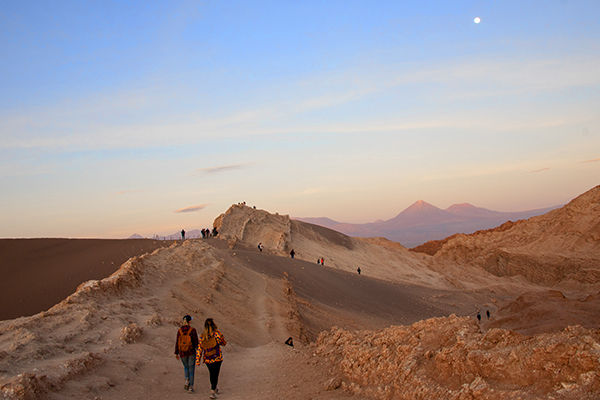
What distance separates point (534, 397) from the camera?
13.3ft

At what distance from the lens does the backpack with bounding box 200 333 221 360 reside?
686 centimetres

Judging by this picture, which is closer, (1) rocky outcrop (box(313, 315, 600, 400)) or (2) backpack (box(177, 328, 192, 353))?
(1) rocky outcrop (box(313, 315, 600, 400))

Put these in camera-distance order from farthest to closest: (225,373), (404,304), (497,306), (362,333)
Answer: (497,306) → (404,304) → (362,333) → (225,373)

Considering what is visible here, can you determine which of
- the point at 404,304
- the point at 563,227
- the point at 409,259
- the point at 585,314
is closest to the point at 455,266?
the point at 409,259

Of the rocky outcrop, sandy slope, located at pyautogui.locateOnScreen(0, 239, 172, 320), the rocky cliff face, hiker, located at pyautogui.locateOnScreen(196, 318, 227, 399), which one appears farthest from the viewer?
the rocky cliff face

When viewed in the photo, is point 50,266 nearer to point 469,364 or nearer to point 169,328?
point 169,328

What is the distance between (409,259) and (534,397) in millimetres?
45759

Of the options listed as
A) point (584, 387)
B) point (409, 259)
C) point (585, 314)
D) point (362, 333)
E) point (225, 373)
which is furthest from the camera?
point (409, 259)

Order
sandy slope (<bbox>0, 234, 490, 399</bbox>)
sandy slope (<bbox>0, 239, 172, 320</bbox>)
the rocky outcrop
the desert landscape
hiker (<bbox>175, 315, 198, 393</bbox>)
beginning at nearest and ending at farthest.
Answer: the rocky outcrop
the desert landscape
sandy slope (<bbox>0, 234, 490, 399</bbox>)
hiker (<bbox>175, 315, 198, 393</bbox>)
sandy slope (<bbox>0, 239, 172, 320</bbox>)

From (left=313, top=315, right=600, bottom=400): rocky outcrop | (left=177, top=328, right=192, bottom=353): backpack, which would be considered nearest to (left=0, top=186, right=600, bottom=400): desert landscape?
(left=313, top=315, right=600, bottom=400): rocky outcrop

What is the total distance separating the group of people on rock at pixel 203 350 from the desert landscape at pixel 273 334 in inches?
12.5

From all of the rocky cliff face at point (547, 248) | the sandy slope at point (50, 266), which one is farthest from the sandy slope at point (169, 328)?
the rocky cliff face at point (547, 248)

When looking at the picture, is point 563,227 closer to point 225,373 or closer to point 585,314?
point 585,314

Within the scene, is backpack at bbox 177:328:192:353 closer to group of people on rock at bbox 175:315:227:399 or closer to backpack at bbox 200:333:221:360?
group of people on rock at bbox 175:315:227:399
